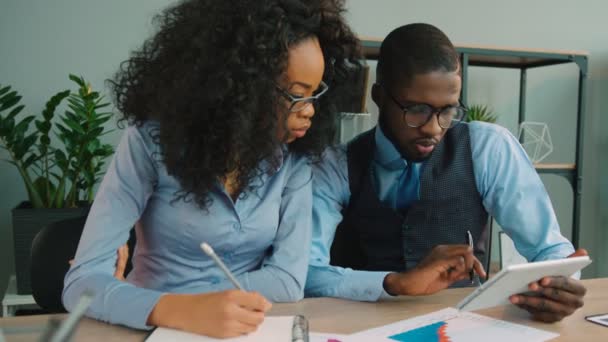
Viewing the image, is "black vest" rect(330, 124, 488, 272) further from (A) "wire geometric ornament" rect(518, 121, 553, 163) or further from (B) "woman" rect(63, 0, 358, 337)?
(A) "wire geometric ornament" rect(518, 121, 553, 163)

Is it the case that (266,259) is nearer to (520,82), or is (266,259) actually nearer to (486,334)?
(486,334)

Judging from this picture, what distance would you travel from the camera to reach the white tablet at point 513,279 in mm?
815

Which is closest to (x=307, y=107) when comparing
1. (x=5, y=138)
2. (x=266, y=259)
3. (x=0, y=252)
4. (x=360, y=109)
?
(x=266, y=259)

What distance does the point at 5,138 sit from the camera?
2162 mm

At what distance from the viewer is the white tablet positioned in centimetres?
81

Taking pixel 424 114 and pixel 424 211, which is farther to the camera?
pixel 424 211

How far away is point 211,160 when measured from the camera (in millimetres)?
994

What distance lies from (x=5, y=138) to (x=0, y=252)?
0.57m

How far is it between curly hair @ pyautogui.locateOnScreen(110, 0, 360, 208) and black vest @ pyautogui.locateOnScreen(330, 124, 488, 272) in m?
0.32

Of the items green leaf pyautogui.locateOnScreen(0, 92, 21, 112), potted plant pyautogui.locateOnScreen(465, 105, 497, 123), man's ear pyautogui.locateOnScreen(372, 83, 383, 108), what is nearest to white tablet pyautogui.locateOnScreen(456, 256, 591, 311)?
man's ear pyautogui.locateOnScreen(372, 83, 383, 108)

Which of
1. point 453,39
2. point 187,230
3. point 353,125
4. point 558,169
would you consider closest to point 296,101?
point 187,230

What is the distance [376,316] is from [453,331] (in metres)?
0.14

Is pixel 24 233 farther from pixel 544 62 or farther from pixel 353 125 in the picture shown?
pixel 544 62

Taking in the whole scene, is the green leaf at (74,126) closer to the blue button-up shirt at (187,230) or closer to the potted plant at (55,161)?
the potted plant at (55,161)
